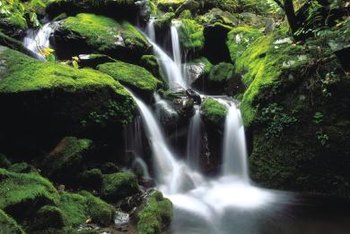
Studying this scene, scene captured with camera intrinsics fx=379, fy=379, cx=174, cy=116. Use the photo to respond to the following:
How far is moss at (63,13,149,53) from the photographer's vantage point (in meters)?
10.4

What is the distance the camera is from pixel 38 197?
5.30m

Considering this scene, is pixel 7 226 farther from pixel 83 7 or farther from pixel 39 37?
pixel 83 7

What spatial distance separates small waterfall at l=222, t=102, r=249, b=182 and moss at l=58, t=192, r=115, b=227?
3764 millimetres

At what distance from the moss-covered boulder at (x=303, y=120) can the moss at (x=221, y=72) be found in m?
3.21

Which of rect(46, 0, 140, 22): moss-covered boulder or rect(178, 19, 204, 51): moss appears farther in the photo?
rect(178, 19, 204, 51): moss

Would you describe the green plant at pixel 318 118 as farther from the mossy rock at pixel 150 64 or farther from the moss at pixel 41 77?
the mossy rock at pixel 150 64

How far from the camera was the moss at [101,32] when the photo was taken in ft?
34.1

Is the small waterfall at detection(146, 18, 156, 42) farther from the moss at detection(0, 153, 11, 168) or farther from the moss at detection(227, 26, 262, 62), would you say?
the moss at detection(0, 153, 11, 168)

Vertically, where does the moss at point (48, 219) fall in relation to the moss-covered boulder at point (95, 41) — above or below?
below

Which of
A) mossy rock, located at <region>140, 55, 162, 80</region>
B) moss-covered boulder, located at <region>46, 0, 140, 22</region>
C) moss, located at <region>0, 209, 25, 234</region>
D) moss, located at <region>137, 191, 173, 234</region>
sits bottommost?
moss, located at <region>137, 191, 173, 234</region>

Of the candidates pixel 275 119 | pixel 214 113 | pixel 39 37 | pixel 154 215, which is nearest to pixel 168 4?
pixel 39 37

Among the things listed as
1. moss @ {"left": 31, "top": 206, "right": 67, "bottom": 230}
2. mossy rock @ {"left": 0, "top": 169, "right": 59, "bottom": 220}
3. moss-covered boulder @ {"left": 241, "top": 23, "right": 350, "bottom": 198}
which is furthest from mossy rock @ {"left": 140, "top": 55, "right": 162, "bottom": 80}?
moss @ {"left": 31, "top": 206, "right": 67, "bottom": 230}

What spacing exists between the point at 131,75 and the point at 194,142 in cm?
230

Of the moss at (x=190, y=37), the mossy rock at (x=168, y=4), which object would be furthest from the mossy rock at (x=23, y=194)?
the mossy rock at (x=168, y=4)
